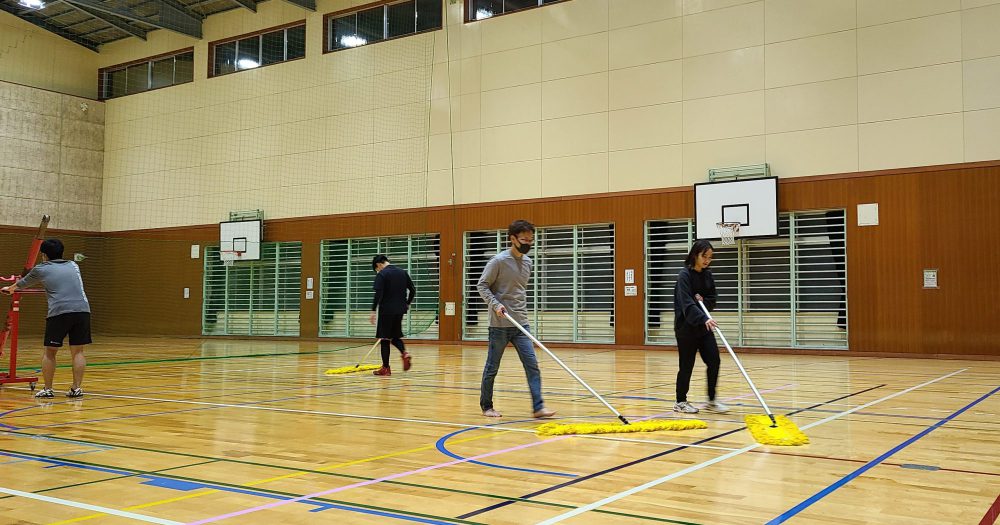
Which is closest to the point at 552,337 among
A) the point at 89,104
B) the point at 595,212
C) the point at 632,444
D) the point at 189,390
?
the point at 595,212

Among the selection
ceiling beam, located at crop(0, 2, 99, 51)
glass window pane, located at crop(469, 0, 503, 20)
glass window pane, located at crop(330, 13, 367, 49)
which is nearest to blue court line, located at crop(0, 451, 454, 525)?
glass window pane, located at crop(469, 0, 503, 20)

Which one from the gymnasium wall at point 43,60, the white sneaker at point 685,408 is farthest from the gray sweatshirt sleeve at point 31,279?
the gymnasium wall at point 43,60

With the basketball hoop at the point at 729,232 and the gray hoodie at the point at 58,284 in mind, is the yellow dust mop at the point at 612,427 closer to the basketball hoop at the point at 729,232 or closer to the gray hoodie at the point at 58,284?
the gray hoodie at the point at 58,284

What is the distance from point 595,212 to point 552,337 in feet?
11.1

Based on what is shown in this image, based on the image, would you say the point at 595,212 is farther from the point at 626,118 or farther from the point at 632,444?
the point at 632,444

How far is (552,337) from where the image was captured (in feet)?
66.1

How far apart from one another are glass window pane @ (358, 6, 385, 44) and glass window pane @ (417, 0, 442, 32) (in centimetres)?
136

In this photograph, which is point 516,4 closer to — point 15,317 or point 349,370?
point 349,370

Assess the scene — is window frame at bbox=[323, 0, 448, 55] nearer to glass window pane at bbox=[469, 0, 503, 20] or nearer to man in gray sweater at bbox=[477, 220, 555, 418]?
glass window pane at bbox=[469, 0, 503, 20]

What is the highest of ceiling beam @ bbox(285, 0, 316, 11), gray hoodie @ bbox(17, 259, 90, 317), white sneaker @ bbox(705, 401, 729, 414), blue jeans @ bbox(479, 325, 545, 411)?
ceiling beam @ bbox(285, 0, 316, 11)

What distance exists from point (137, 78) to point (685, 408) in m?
26.7

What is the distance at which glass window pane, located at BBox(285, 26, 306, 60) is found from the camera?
2461cm

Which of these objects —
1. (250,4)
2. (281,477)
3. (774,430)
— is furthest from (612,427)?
(250,4)

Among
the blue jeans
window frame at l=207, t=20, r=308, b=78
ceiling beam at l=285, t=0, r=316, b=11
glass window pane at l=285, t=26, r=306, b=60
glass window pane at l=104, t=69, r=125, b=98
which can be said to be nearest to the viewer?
the blue jeans
